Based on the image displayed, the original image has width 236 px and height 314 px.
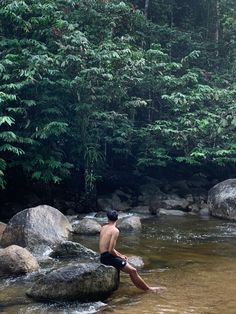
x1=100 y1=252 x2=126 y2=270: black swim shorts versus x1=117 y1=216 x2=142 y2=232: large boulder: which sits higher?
x1=100 y1=252 x2=126 y2=270: black swim shorts

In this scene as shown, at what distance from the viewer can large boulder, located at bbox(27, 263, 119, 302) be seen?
6.04 m

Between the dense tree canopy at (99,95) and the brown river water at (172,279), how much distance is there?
4070 millimetres

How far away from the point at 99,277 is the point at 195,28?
18516 millimetres

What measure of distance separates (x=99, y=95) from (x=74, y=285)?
9.65m

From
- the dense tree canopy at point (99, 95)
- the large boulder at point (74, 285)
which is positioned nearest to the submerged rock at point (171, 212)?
the dense tree canopy at point (99, 95)

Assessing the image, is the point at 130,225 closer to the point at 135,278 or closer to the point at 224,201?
the point at 224,201

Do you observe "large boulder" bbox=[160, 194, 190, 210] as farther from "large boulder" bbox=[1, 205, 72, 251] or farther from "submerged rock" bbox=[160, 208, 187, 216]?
"large boulder" bbox=[1, 205, 72, 251]

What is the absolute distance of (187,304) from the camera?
19.6ft

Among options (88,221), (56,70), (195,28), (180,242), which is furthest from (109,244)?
(195,28)

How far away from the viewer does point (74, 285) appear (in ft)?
19.8

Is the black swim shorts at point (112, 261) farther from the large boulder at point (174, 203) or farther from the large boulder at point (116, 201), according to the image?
the large boulder at point (174, 203)

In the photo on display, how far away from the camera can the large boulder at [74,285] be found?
6039 millimetres

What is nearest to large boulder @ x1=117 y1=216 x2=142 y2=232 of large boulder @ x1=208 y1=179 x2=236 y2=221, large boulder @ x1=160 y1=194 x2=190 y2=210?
large boulder @ x1=208 y1=179 x2=236 y2=221

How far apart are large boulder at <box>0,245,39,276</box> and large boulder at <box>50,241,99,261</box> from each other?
47.5 inches
